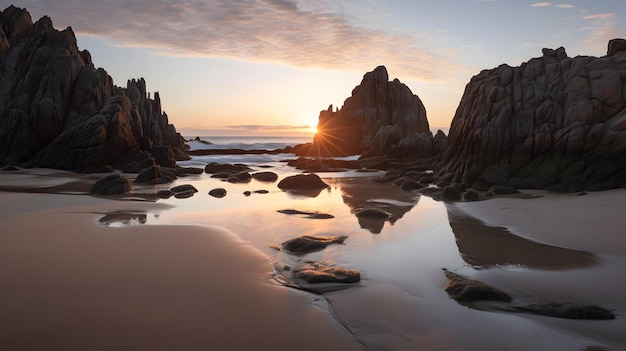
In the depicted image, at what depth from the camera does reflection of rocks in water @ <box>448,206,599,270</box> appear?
25.1 feet

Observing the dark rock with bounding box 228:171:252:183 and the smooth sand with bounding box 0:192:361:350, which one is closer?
the smooth sand with bounding box 0:192:361:350

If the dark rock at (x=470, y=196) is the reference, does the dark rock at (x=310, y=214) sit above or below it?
below

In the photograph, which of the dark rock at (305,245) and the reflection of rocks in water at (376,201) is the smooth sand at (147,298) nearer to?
the dark rock at (305,245)

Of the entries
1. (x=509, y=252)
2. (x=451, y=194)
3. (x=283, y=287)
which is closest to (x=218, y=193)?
(x=451, y=194)

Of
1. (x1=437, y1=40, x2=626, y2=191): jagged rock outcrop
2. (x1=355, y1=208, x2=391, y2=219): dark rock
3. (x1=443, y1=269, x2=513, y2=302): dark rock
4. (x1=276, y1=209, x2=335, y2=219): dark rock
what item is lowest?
(x1=276, y1=209, x2=335, y2=219): dark rock

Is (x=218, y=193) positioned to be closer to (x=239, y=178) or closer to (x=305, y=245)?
(x=239, y=178)

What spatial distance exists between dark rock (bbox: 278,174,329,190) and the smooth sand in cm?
1217

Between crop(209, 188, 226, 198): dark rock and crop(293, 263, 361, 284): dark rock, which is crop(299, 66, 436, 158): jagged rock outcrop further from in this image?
crop(293, 263, 361, 284): dark rock

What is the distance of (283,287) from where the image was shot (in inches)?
247

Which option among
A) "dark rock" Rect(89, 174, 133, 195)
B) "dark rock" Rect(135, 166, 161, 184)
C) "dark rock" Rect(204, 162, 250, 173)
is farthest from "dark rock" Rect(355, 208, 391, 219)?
"dark rock" Rect(204, 162, 250, 173)

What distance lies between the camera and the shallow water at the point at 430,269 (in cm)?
470

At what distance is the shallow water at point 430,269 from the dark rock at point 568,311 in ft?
0.45

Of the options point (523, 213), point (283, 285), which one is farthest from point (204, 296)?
point (523, 213)

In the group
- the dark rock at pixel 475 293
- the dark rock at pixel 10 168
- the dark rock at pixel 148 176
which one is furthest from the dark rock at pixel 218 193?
the dark rock at pixel 10 168
